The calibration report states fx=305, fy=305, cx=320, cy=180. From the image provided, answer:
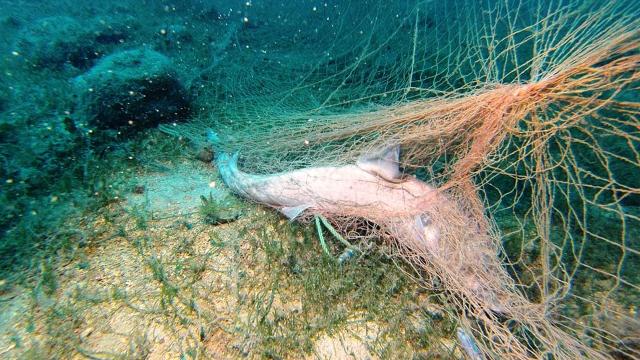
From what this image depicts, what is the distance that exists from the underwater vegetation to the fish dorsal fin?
3 cm

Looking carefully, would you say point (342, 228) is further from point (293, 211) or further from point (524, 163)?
point (524, 163)

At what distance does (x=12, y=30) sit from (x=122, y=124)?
32.4ft

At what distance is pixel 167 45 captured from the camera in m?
10.3

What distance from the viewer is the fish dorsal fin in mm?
3240

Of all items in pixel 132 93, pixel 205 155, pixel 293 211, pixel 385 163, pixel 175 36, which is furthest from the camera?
pixel 175 36

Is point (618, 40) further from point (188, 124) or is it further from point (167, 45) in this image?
point (167, 45)

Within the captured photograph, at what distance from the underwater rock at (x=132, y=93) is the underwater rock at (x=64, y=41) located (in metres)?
3.52

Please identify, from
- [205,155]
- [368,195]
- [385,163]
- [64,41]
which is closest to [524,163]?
[385,163]

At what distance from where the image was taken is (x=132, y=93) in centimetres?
550

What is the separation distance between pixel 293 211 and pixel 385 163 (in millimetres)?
1133

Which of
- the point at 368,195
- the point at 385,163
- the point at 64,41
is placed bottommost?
the point at 368,195

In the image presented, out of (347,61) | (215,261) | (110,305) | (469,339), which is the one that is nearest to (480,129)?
(469,339)

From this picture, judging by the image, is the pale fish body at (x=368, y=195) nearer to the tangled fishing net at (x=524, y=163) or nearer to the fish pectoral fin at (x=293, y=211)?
the fish pectoral fin at (x=293, y=211)

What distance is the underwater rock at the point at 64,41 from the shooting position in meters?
8.35
